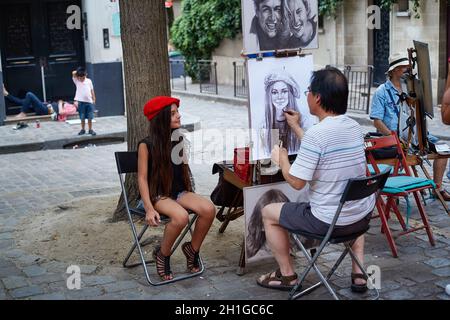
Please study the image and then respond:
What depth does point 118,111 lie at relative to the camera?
16078mm

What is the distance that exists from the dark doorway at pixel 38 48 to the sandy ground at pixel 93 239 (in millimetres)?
8666

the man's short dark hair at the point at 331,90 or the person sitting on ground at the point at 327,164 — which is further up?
the man's short dark hair at the point at 331,90

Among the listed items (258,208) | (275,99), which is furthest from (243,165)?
(275,99)

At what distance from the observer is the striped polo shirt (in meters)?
4.82

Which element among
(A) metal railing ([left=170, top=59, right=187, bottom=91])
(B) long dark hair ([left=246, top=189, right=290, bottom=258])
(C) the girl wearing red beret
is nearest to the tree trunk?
(C) the girl wearing red beret

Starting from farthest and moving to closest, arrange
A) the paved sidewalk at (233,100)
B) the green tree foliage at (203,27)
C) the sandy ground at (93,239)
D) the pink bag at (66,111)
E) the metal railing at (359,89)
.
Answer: the green tree foliage at (203,27), the pink bag at (66,111), the metal railing at (359,89), the paved sidewalk at (233,100), the sandy ground at (93,239)

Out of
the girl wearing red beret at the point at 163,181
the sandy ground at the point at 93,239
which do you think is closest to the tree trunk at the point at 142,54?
the sandy ground at the point at 93,239

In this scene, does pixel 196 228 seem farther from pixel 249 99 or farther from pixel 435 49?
pixel 435 49

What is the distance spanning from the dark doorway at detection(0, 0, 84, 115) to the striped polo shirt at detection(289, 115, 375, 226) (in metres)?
11.9

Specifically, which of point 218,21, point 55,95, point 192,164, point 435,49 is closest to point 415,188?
point 192,164

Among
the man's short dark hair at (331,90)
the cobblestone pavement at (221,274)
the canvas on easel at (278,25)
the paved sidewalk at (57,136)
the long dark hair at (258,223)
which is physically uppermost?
the canvas on easel at (278,25)

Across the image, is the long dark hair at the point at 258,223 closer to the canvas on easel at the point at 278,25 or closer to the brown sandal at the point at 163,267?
the brown sandal at the point at 163,267

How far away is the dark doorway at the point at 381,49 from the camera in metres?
18.1

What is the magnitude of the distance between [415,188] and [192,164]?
517cm
